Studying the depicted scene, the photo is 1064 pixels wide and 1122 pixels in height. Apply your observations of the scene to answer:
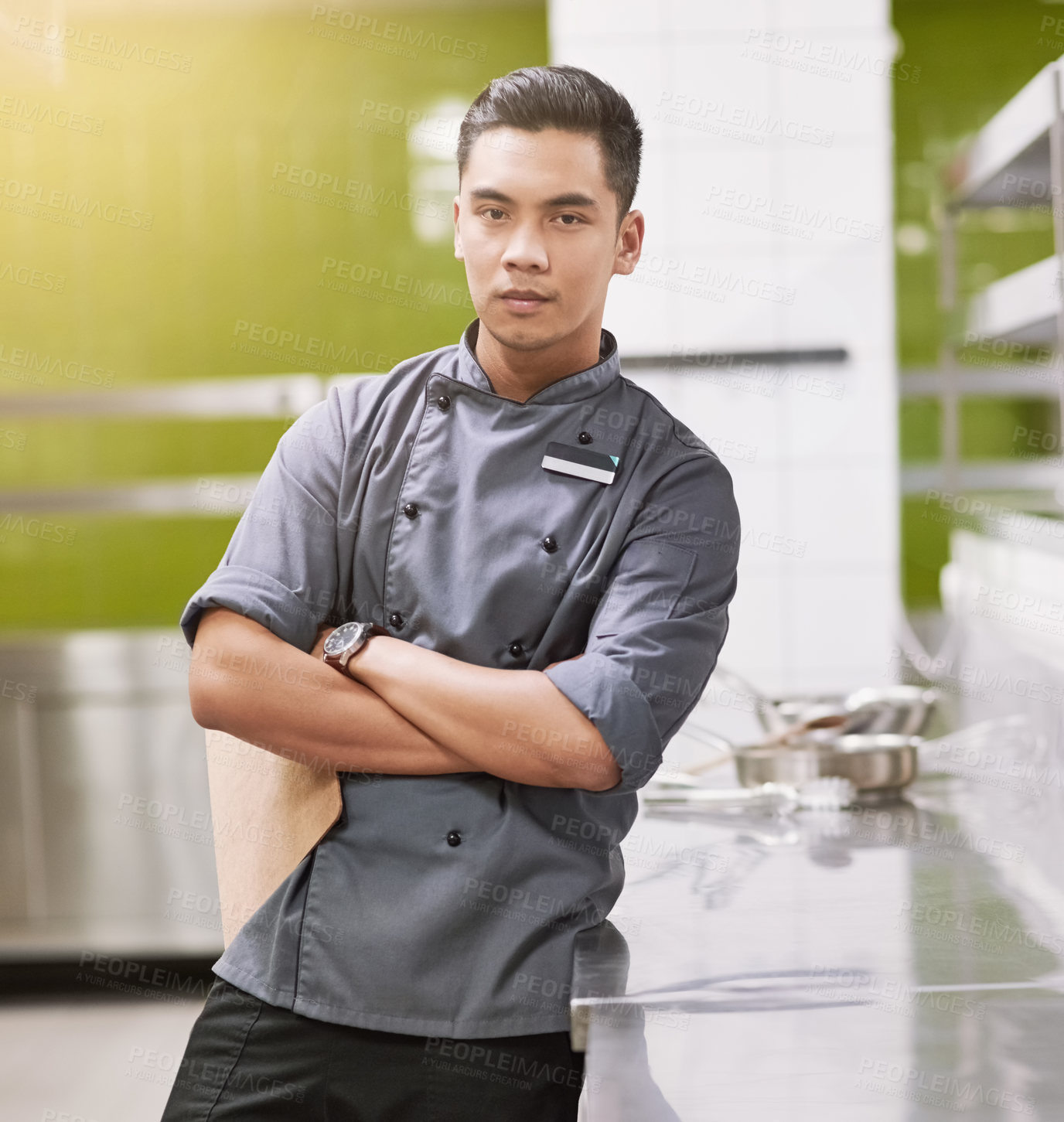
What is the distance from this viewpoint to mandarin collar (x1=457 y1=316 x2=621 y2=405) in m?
1.08

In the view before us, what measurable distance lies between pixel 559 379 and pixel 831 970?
56cm

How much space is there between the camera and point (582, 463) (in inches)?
41.2

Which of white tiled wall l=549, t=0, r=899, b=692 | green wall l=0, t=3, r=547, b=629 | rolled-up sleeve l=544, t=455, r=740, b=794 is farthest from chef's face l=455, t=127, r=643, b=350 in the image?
green wall l=0, t=3, r=547, b=629

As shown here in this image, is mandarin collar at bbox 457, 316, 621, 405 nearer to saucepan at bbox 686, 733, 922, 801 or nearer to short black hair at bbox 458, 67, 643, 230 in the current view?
short black hair at bbox 458, 67, 643, 230

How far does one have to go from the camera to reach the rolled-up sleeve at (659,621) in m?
0.97

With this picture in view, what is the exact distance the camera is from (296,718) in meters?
0.99

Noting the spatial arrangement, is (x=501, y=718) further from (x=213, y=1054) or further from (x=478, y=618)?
(x=213, y=1054)

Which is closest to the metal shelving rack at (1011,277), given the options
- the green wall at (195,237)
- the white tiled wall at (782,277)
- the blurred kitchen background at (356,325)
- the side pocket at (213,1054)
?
the blurred kitchen background at (356,325)

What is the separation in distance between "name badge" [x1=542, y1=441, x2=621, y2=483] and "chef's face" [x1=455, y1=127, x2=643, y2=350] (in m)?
0.09

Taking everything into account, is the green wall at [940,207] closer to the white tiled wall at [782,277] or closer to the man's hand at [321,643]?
the white tiled wall at [782,277]

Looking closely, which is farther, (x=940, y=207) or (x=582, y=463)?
(x=940, y=207)

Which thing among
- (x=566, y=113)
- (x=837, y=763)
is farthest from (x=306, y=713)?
(x=837, y=763)

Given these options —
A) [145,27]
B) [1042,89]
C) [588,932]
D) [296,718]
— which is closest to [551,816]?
[588,932]

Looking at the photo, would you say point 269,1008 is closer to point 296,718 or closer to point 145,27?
point 296,718
